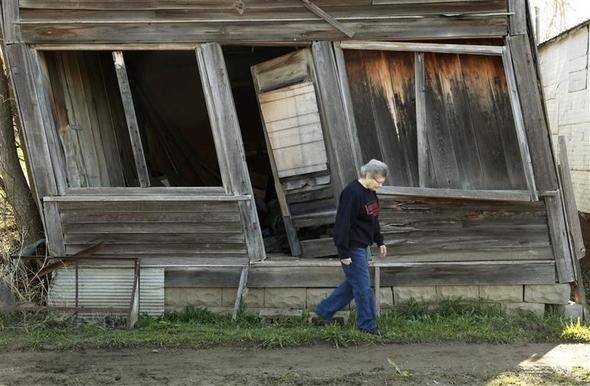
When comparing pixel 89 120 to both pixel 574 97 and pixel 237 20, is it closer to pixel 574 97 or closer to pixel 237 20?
pixel 237 20

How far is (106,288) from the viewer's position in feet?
22.1

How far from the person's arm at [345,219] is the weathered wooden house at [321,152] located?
774mm

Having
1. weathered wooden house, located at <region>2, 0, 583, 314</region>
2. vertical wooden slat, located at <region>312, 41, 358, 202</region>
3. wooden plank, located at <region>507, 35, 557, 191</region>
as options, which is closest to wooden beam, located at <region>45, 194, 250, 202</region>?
weathered wooden house, located at <region>2, 0, 583, 314</region>

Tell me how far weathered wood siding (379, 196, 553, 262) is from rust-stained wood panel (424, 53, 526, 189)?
0.26 meters

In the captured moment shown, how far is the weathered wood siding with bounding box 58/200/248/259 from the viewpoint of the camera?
6680 millimetres

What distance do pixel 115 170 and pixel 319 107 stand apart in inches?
110

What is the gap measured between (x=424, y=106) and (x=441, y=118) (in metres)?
0.23

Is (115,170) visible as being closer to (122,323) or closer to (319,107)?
(122,323)

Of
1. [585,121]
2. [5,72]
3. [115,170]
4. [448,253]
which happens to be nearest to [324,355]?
[448,253]

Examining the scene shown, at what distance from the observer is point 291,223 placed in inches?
277

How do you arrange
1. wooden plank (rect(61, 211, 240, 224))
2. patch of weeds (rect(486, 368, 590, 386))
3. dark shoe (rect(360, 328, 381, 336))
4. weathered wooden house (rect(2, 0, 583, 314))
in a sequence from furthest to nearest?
wooden plank (rect(61, 211, 240, 224)) → weathered wooden house (rect(2, 0, 583, 314)) → dark shoe (rect(360, 328, 381, 336)) → patch of weeds (rect(486, 368, 590, 386))

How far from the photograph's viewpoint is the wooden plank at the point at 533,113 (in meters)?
6.23

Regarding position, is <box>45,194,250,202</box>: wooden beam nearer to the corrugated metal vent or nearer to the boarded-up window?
the corrugated metal vent

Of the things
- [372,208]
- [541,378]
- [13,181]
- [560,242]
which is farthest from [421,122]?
[13,181]
